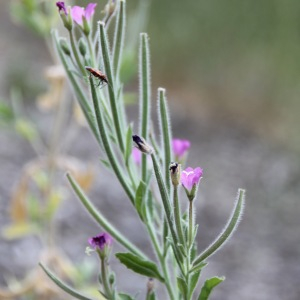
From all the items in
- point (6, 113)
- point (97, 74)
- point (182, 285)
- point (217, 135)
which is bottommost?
point (182, 285)

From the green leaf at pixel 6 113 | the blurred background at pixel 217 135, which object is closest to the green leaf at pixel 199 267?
the green leaf at pixel 6 113

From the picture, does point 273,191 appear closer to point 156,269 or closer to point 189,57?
point 189,57

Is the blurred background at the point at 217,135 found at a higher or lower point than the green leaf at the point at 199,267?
higher

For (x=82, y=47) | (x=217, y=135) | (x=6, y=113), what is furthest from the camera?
(x=217, y=135)

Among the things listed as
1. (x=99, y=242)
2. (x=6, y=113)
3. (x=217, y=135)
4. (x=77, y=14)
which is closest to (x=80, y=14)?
(x=77, y=14)

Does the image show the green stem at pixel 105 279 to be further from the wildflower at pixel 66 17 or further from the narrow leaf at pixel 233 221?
the wildflower at pixel 66 17

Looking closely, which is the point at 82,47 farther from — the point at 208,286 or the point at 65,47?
the point at 208,286
